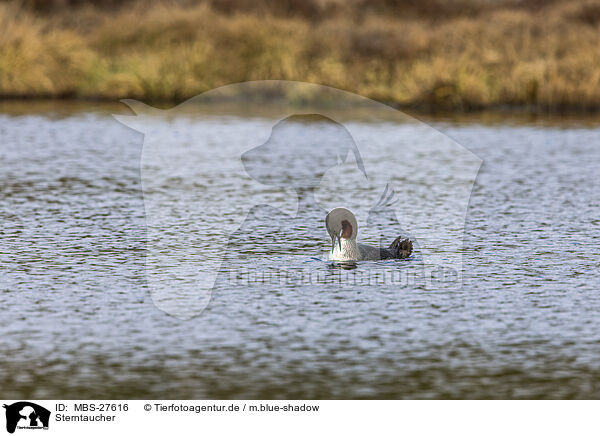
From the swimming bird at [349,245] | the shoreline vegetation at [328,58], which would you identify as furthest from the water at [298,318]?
the shoreline vegetation at [328,58]

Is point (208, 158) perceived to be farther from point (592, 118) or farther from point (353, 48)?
point (353, 48)

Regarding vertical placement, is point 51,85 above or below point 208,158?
above

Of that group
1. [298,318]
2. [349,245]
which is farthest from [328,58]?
[298,318]

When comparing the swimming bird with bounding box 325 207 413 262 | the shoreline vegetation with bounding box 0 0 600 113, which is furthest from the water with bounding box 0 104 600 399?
the shoreline vegetation with bounding box 0 0 600 113

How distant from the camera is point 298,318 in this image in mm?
9453

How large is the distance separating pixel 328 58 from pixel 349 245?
20.3m

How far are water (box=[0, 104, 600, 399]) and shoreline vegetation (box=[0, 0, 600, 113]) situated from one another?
43.4 feet

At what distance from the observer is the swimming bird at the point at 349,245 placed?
444 inches

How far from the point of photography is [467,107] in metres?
28.9

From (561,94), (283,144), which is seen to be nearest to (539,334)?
(283,144)

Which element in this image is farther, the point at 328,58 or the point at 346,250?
the point at 328,58

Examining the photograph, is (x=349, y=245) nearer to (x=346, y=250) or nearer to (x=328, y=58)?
(x=346, y=250)

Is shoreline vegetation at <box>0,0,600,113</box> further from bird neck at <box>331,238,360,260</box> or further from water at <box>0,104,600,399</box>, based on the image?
bird neck at <box>331,238,360,260</box>

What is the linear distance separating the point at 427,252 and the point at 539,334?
3.06 meters
